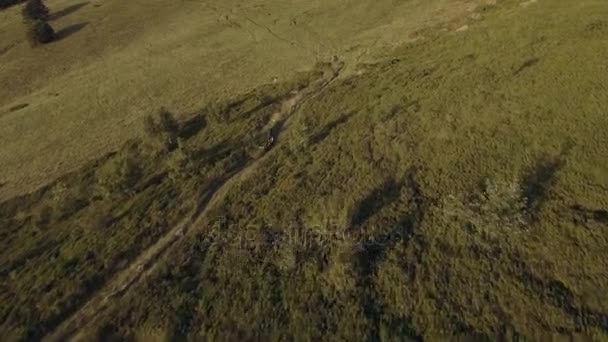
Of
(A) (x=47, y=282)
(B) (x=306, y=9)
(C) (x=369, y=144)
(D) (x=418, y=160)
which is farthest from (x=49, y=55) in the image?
(D) (x=418, y=160)

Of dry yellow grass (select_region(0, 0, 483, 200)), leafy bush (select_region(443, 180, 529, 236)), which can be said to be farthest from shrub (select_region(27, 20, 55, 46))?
leafy bush (select_region(443, 180, 529, 236))

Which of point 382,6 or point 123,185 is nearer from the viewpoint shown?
point 123,185

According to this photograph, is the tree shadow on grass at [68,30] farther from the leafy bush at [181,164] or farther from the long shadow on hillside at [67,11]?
the leafy bush at [181,164]

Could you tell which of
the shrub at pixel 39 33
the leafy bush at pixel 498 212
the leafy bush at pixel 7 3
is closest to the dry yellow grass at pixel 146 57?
the shrub at pixel 39 33

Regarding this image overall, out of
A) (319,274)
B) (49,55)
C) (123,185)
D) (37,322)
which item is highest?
(49,55)

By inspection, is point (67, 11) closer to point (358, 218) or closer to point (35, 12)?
point (35, 12)

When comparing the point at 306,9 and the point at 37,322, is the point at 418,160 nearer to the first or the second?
the point at 37,322

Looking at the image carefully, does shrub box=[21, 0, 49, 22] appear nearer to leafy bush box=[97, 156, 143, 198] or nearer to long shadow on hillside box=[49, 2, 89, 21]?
long shadow on hillside box=[49, 2, 89, 21]
